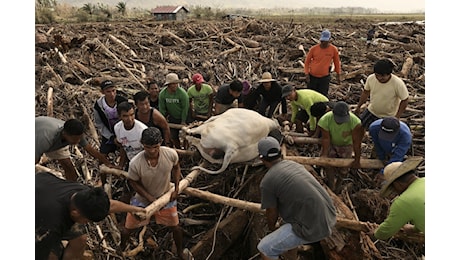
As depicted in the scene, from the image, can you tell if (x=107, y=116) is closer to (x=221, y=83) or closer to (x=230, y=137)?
(x=230, y=137)

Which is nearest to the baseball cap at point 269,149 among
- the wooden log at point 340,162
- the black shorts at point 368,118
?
the wooden log at point 340,162

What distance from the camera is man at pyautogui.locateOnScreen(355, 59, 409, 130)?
446 centimetres

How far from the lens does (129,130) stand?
4000 millimetres

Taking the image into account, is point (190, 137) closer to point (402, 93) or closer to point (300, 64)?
point (402, 93)

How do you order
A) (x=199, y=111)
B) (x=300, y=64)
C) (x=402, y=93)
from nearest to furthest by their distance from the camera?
(x=402, y=93), (x=199, y=111), (x=300, y=64)

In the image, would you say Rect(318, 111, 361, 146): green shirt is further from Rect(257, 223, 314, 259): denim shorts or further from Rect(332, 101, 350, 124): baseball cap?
Rect(257, 223, 314, 259): denim shorts

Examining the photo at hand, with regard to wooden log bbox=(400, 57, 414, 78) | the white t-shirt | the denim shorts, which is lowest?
the denim shorts

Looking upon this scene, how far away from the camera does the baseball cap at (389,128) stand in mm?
3770

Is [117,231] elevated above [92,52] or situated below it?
below

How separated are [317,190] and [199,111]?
328 cm

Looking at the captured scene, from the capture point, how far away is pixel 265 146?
3088 mm

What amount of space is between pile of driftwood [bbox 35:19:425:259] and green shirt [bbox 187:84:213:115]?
48.0 inches

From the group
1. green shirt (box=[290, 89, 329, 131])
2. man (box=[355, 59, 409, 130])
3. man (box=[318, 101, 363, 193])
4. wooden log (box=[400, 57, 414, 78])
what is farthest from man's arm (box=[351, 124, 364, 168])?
wooden log (box=[400, 57, 414, 78])

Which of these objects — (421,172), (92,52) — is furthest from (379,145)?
(92,52)
